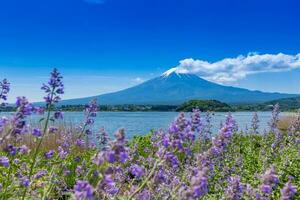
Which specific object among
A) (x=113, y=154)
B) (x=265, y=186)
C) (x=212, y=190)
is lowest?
(x=212, y=190)

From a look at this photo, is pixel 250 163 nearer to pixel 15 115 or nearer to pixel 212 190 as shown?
pixel 212 190

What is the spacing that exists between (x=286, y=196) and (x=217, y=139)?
664 millimetres

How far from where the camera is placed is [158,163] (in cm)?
290

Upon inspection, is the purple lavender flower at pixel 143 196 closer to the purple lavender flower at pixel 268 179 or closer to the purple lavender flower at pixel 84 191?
the purple lavender flower at pixel 268 179

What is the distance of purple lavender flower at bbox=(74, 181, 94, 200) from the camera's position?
7.17 ft

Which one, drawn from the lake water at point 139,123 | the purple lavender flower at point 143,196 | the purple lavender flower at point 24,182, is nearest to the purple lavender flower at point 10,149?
the purple lavender flower at point 24,182

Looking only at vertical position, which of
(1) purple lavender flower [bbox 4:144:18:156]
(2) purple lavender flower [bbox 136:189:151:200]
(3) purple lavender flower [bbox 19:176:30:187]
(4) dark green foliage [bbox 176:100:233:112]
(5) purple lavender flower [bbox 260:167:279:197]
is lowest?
(2) purple lavender flower [bbox 136:189:151:200]

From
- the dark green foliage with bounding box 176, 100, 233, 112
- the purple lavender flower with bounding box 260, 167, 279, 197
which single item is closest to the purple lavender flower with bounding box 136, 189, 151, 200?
the dark green foliage with bounding box 176, 100, 233, 112

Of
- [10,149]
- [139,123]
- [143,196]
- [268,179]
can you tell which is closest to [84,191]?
[268,179]

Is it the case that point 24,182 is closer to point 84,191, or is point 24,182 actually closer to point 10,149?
point 10,149

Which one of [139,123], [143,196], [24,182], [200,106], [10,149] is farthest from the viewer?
[139,123]

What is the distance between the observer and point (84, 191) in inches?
86.4

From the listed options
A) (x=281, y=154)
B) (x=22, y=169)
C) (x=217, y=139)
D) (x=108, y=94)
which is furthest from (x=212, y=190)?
(x=108, y=94)

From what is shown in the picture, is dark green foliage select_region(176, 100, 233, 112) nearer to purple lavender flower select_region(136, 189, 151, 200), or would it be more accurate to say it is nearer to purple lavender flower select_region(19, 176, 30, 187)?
purple lavender flower select_region(136, 189, 151, 200)
